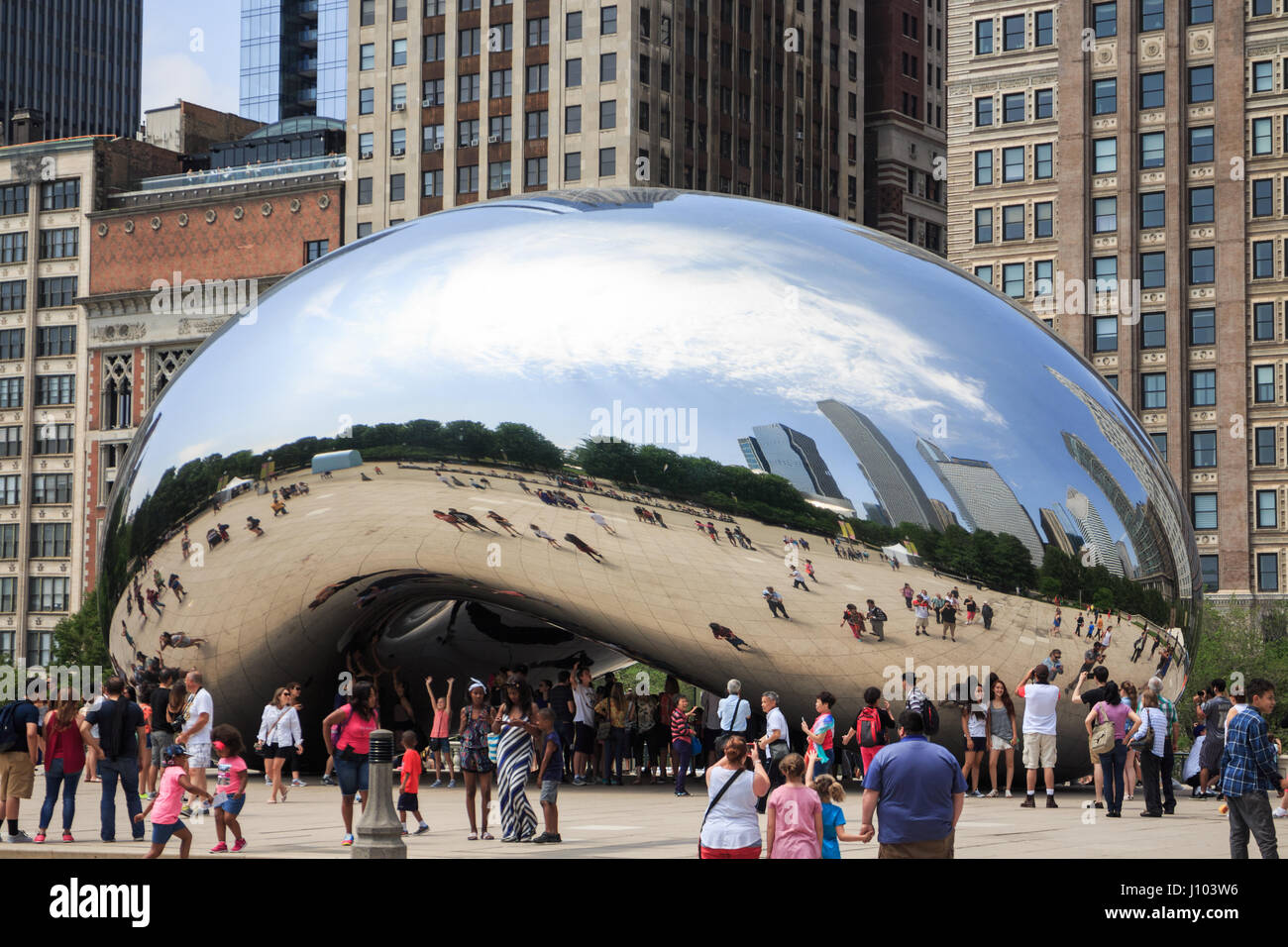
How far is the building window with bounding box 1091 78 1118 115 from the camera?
81.5 m

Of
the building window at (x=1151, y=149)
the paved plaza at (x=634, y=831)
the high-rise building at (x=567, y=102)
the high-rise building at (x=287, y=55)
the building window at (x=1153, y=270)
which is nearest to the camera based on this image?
the paved plaza at (x=634, y=831)

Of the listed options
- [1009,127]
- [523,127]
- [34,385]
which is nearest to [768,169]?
[523,127]

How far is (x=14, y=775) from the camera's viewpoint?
18344mm

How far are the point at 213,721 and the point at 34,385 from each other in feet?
283

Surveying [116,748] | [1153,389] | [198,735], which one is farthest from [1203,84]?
[116,748]

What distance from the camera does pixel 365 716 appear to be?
56.0ft

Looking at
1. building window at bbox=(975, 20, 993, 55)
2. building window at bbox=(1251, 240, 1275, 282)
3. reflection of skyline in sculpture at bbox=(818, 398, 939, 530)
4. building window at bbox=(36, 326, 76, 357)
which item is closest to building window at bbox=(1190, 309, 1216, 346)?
building window at bbox=(1251, 240, 1275, 282)

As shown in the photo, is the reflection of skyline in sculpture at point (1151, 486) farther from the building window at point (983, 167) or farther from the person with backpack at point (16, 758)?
the building window at point (983, 167)

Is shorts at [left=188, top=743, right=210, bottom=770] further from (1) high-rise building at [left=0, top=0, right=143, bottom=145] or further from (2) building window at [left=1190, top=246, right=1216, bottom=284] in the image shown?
(1) high-rise building at [left=0, top=0, right=143, bottom=145]

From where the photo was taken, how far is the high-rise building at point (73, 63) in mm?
136500

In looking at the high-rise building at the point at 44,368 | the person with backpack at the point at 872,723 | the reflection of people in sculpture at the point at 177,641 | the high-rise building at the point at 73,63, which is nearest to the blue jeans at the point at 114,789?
the reflection of people in sculpture at the point at 177,641

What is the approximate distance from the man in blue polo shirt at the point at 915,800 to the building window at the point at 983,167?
7520 cm
